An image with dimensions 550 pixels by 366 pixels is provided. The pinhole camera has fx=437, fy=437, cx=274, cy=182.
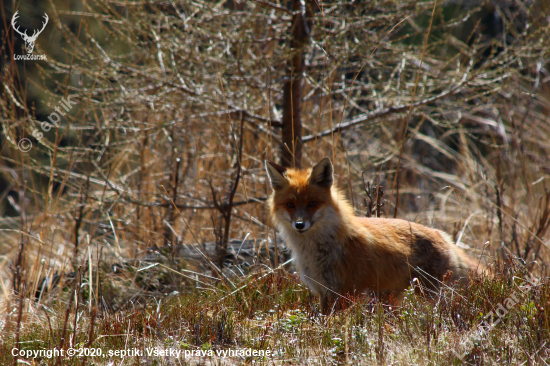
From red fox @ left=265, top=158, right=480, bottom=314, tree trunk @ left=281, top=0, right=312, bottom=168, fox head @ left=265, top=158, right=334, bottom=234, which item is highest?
tree trunk @ left=281, top=0, right=312, bottom=168

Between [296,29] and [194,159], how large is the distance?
2.75 metres

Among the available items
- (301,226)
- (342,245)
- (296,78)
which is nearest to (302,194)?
(301,226)

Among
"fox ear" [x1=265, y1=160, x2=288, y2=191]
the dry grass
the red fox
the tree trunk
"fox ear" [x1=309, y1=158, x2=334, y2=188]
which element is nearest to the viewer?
the dry grass

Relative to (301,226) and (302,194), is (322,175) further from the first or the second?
(301,226)

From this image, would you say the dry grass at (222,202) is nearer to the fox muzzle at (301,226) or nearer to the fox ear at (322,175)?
the fox ear at (322,175)

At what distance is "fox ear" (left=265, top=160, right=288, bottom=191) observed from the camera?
4082mm

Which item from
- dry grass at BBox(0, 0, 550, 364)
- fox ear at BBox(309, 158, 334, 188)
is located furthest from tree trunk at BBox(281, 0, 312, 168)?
fox ear at BBox(309, 158, 334, 188)

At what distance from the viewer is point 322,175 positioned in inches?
160

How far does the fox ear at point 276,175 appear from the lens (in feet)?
13.4

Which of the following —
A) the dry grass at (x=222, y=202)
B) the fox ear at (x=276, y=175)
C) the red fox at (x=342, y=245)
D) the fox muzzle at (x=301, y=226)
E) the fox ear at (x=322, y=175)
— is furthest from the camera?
the fox ear at (x=276, y=175)

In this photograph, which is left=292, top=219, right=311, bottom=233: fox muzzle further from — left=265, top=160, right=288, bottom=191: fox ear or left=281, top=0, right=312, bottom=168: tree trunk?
left=281, top=0, right=312, bottom=168: tree trunk

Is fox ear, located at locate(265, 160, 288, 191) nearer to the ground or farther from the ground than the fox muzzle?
farther from the ground

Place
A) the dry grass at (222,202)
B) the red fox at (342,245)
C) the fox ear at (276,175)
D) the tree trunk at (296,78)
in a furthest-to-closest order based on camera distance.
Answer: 1. the tree trunk at (296,78)
2. the fox ear at (276,175)
3. the red fox at (342,245)
4. the dry grass at (222,202)

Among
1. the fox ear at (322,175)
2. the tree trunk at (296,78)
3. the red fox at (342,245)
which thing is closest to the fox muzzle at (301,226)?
the red fox at (342,245)
